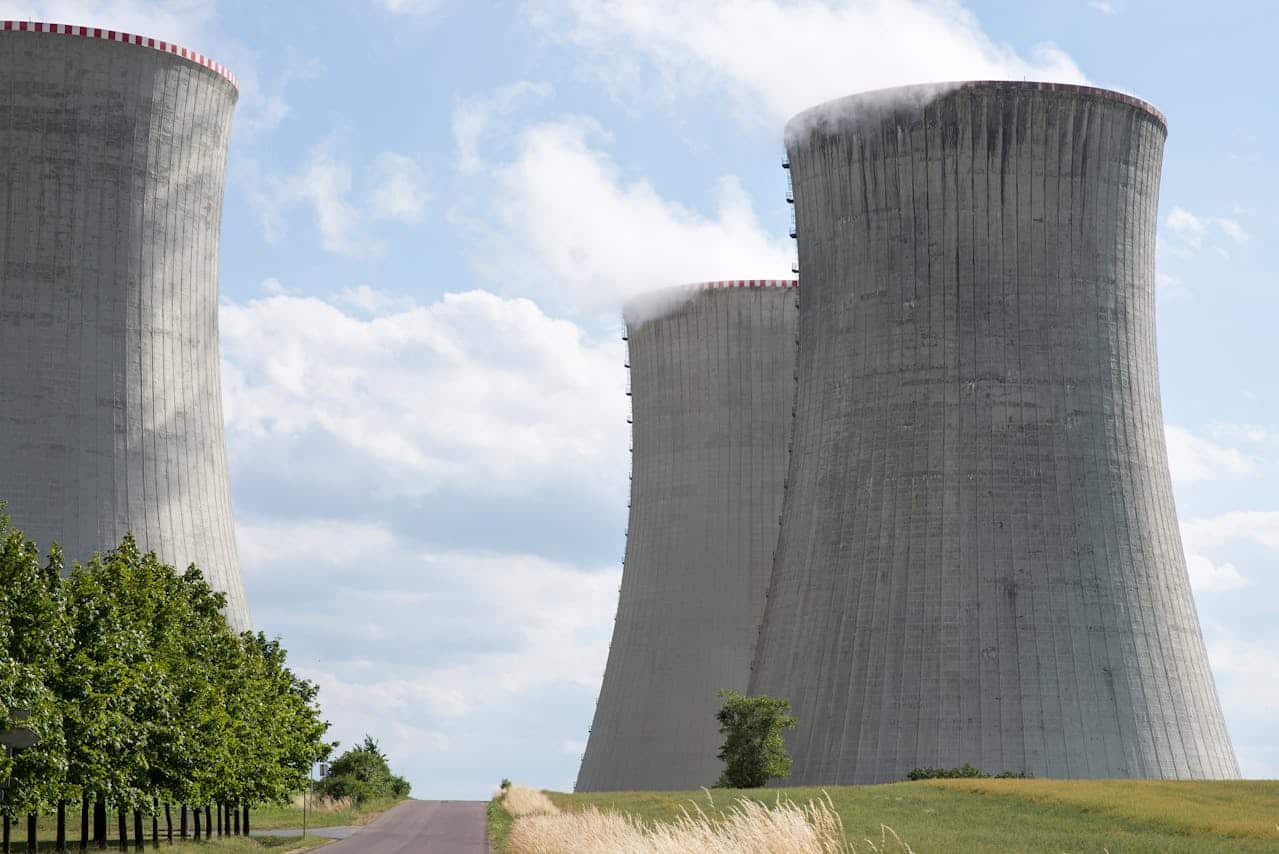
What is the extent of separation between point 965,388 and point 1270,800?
464 inches

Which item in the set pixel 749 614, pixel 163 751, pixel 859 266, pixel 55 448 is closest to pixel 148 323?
pixel 55 448

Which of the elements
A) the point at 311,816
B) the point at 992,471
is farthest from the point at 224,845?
the point at 992,471

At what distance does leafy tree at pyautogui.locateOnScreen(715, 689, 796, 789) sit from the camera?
3891 centimetres

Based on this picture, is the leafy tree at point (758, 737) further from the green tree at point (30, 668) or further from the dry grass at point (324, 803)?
the green tree at point (30, 668)

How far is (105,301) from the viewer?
128 feet

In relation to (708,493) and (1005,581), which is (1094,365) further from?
(708,493)

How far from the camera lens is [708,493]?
50344 mm

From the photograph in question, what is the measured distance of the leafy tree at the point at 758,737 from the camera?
1532 inches

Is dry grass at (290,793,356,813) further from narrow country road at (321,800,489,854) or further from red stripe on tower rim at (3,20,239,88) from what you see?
red stripe on tower rim at (3,20,239,88)

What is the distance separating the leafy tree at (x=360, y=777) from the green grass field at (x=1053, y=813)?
27628 mm

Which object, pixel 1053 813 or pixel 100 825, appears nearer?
pixel 1053 813

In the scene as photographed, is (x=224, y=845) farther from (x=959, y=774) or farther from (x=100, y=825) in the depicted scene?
(x=959, y=774)

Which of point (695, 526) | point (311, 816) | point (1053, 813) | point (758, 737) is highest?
point (695, 526)

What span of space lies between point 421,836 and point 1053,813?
15.0 m
